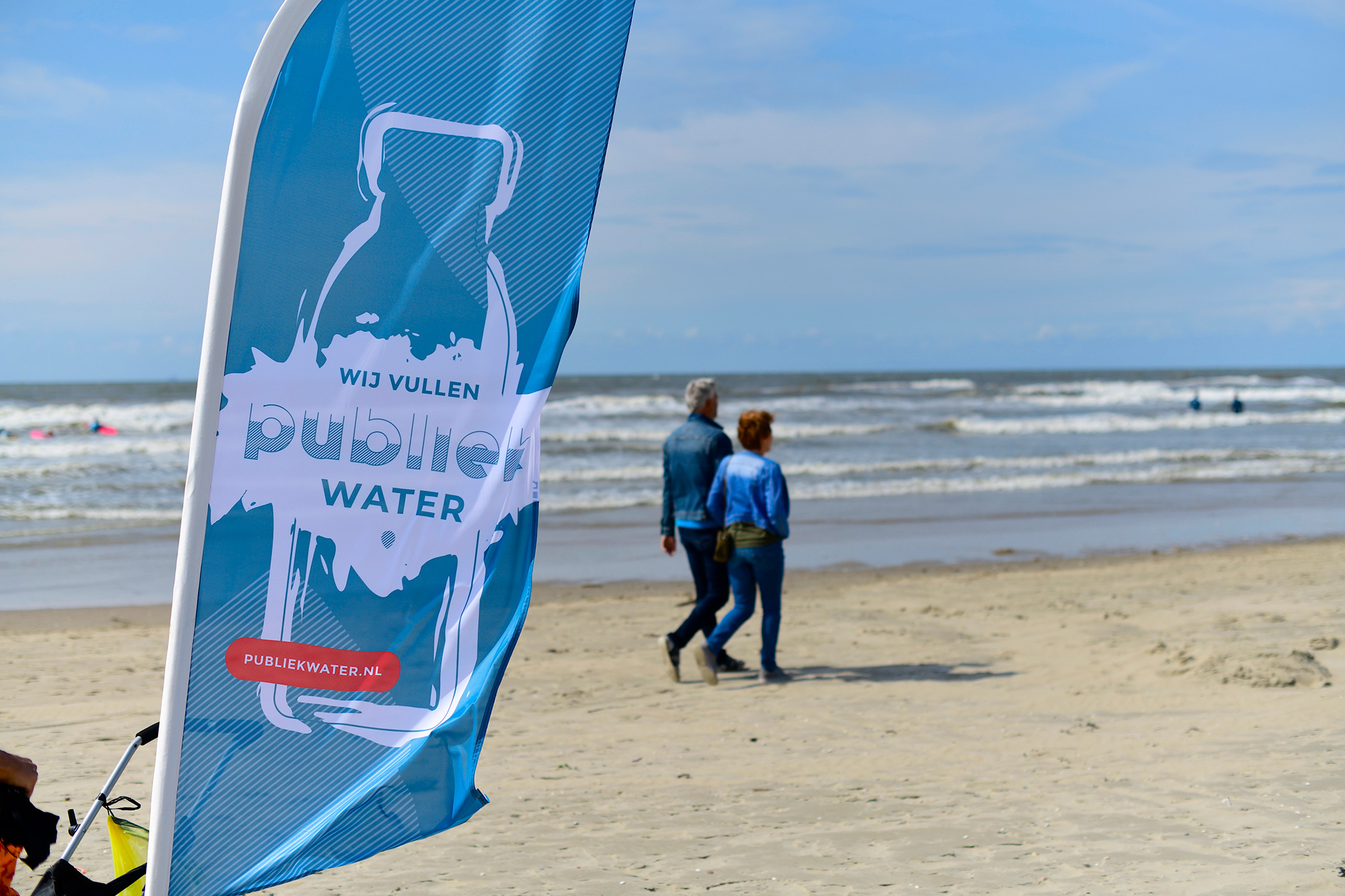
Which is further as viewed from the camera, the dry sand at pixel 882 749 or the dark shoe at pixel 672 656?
the dark shoe at pixel 672 656

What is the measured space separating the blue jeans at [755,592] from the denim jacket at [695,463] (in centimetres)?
38

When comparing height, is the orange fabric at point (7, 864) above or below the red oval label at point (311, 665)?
below

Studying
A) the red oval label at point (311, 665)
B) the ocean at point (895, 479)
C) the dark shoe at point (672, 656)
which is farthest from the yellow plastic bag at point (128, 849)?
the ocean at point (895, 479)

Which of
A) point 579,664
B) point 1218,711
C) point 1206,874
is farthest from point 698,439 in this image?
point 1206,874

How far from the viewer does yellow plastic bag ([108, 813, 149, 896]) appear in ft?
7.48

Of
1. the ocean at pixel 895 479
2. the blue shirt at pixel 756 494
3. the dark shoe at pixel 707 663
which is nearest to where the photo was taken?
the blue shirt at pixel 756 494

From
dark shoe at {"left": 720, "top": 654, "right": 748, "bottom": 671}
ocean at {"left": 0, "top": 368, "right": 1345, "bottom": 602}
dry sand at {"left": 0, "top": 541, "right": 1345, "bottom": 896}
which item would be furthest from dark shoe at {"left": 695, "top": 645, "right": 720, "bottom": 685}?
ocean at {"left": 0, "top": 368, "right": 1345, "bottom": 602}

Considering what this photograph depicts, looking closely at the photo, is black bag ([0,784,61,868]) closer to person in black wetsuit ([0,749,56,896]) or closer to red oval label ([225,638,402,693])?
person in black wetsuit ([0,749,56,896])

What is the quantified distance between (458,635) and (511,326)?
680 millimetres

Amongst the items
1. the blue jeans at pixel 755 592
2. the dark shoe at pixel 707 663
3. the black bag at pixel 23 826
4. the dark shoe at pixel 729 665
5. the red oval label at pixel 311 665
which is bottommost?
the dark shoe at pixel 729 665

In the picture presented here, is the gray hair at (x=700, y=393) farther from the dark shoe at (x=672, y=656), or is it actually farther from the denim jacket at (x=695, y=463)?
the dark shoe at (x=672, y=656)

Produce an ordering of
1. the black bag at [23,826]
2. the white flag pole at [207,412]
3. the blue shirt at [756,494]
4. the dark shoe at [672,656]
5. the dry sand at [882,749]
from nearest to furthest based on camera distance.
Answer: the white flag pole at [207,412], the black bag at [23,826], the dry sand at [882,749], the blue shirt at [756,494], the dark shoe at [672,656]

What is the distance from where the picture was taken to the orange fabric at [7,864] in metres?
2.08

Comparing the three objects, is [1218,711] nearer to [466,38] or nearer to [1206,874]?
[1206,874]
